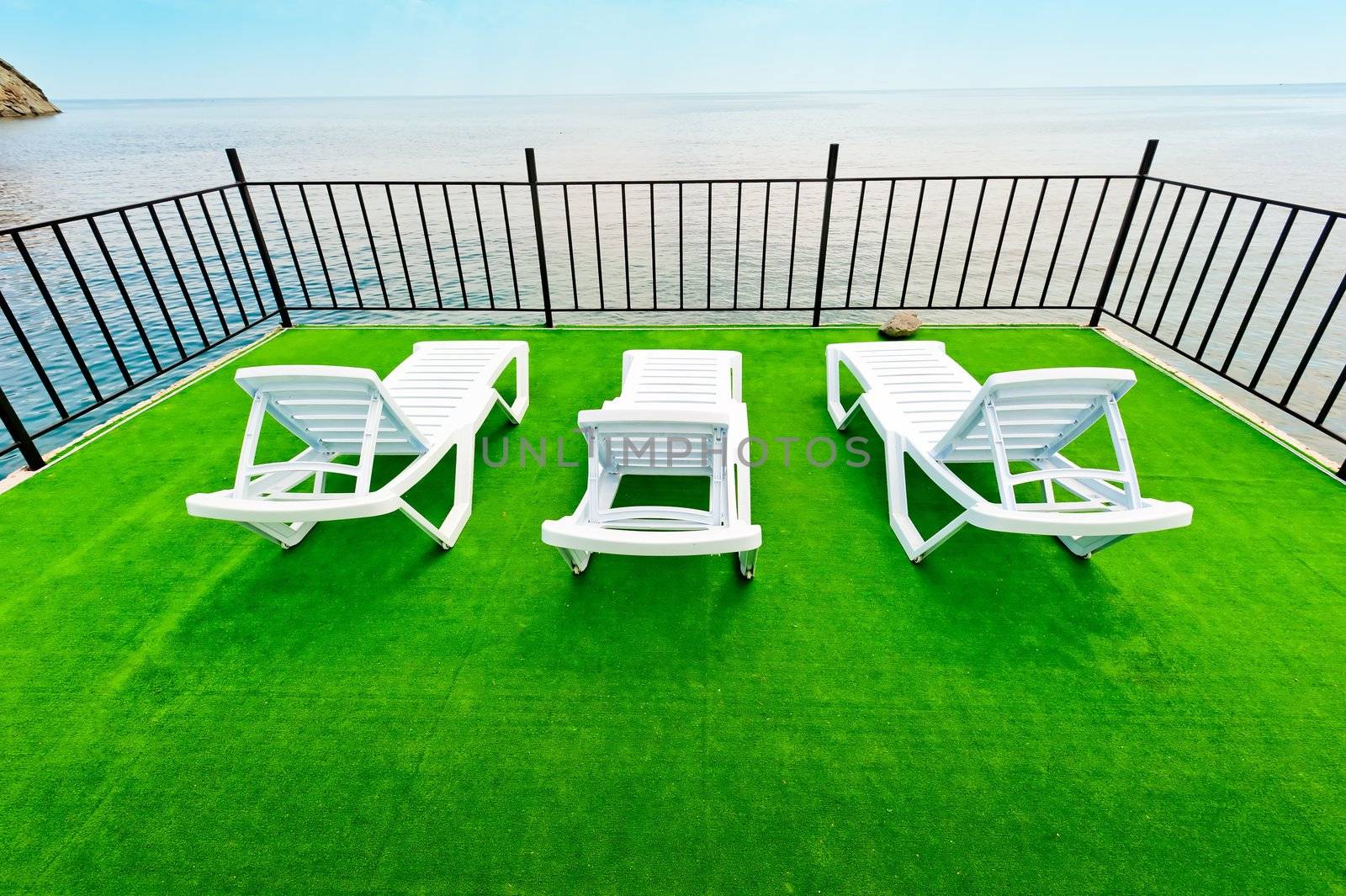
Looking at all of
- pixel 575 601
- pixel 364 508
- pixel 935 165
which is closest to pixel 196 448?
pixel 364 508

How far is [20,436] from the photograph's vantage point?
10.0ft

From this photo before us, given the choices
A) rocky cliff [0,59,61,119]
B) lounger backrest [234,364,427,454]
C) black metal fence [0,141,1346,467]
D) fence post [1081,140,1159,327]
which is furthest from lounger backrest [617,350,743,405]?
rocky cliff [0,59,61,119]

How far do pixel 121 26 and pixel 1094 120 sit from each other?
706 feet

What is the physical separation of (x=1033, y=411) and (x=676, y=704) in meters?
1.81

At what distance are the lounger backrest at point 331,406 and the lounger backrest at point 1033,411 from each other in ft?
7.55

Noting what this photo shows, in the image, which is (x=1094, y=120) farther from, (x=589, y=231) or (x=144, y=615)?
(x=144, y=615)

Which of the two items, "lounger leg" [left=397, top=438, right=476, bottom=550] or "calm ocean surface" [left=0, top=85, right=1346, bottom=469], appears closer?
"lounger leg" [left=397, top=438, right=476, bottom=550]

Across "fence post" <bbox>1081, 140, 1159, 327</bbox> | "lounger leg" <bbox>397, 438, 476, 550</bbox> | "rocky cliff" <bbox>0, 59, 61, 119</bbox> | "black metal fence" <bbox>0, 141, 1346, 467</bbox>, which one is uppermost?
"rocky cliff" <bbox>0, 59, 61, 119</bbox>

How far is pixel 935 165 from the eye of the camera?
2539 centimetres

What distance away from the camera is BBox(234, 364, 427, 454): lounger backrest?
7.20 ft

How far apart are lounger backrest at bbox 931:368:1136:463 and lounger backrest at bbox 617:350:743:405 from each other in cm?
114

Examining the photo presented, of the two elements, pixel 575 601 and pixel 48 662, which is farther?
pixel 575 601

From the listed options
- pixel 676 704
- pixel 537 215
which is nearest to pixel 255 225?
pixel 537 215

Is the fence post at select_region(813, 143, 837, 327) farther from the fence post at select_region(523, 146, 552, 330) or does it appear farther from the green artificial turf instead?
the green artificial turf
